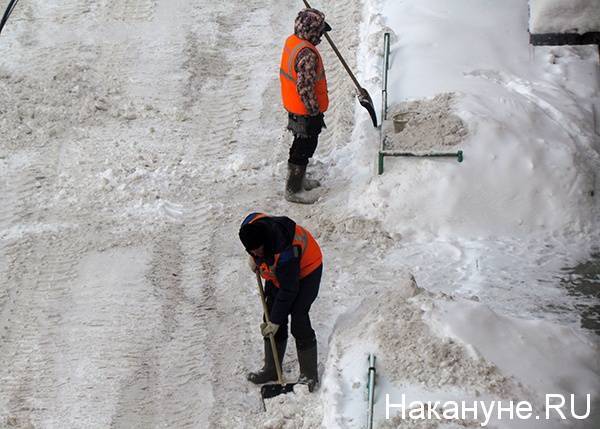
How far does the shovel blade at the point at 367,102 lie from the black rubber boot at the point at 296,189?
96 cm

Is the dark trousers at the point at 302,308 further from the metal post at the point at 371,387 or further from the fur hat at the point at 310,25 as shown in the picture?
the fur hat at the point at 310,25

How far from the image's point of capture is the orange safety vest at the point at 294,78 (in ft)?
24.9

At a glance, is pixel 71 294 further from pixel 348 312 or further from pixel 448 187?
pixel 448 187

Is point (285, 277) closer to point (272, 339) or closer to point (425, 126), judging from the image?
point (272, 339)

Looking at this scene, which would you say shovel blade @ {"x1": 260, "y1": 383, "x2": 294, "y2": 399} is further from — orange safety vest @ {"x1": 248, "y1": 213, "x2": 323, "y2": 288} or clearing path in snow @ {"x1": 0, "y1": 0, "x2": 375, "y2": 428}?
orange safety vest @ {"x1": 248, "y1": 213, "x2": 323, "y2": 288}

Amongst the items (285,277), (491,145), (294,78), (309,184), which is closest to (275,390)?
(285,277)

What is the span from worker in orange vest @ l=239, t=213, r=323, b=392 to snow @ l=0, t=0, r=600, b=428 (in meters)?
0.19

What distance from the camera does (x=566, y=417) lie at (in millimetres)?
5496

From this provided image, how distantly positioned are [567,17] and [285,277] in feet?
8.14

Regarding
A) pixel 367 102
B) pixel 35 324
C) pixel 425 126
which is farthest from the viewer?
pixel 367 102

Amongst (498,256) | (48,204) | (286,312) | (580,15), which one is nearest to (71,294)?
(48,204)

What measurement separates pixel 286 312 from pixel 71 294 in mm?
2162

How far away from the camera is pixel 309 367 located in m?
6.23

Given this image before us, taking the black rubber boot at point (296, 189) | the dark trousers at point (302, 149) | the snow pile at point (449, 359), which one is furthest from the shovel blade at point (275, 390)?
the dark trousers at point (302, 149)
